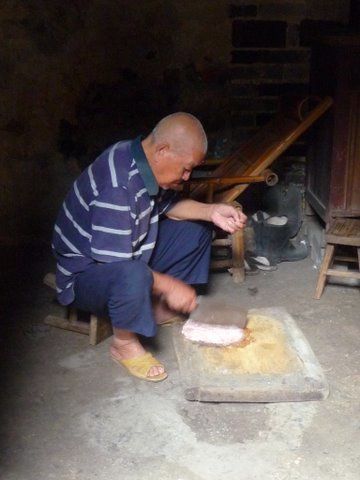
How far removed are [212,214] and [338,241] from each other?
0.73m

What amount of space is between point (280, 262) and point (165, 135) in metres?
1.66

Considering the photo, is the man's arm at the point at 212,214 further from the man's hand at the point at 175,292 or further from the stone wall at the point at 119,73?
the stone wall at the point at 119,73

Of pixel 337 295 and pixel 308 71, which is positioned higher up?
pixel 308 71

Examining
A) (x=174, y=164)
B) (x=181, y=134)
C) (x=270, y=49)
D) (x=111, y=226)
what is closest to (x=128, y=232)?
(x=111, y=226)

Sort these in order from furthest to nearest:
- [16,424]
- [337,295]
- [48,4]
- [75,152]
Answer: [75,152] < [48,4] < [337,295] < [16,424]

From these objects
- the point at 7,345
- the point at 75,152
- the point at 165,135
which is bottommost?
the point at 7,345

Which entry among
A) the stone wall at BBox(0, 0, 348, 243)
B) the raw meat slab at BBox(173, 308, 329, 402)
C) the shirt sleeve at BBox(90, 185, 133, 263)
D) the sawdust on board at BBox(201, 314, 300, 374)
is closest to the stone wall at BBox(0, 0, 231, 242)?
the stone wall at BBox(0, 0, 348, 243)

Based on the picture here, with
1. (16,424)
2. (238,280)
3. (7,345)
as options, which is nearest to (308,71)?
(238,280)

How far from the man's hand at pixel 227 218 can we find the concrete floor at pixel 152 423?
0.60 metres

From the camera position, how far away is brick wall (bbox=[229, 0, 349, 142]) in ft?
12.6

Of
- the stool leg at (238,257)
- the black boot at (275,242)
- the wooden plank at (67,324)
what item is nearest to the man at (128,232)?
the wooden plank at (67,324)

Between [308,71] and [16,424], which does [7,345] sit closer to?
[16,424]

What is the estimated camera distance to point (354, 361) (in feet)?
8.96

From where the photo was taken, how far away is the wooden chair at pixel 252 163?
3.39 metres
